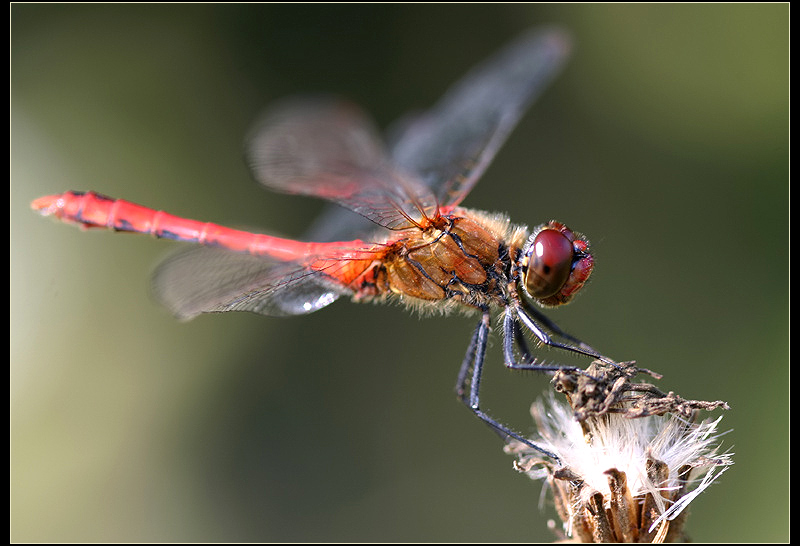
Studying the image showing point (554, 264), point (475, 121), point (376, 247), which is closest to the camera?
point (554, 264)

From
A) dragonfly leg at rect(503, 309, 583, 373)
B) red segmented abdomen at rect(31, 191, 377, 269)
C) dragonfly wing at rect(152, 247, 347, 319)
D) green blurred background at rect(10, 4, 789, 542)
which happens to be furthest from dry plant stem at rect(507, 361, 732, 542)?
green blurred background at rect(10, 4, 789, 542)

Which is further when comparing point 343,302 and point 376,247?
point 343,302

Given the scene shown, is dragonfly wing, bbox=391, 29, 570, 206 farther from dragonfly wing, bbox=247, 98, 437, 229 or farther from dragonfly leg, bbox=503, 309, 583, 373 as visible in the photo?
dragonfly leg, bbox=503, 309, 583, 373

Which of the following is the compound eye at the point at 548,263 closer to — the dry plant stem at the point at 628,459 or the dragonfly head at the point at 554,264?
the dragonfly head at the point at 554,264

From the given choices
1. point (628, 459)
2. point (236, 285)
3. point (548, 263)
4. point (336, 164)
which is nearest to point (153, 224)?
point (236, 285)

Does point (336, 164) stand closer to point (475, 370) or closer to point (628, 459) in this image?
point (475, 370)

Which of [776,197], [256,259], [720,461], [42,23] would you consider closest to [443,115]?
[256,259]
